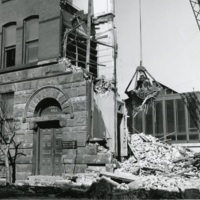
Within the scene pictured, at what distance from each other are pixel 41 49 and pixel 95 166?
656 cm

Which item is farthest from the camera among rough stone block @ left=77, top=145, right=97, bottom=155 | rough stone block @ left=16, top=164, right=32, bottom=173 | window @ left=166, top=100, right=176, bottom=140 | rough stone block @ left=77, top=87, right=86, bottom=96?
window @ left=166, top=100, right=176, bottom=140

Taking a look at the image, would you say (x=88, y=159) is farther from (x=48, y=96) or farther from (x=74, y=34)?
(x=74, y=34)

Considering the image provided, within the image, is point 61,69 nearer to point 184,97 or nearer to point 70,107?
point 70,107

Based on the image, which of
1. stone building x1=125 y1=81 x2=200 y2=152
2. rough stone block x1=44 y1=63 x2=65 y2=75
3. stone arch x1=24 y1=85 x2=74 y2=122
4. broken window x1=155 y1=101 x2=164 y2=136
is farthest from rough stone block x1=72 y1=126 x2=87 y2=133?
broken window x1=155 y1=101 x2=164 y2=136

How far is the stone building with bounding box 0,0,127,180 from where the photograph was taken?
16.2 metres

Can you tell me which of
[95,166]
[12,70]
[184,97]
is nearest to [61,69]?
[12,70]

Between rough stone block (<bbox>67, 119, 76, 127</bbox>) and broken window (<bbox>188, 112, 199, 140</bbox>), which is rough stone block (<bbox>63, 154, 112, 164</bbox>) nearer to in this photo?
rough stone block (<bbox>67, 119, 76, 127</bbox>)

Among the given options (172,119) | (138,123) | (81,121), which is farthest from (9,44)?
(172,119)

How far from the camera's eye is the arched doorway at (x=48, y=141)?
16875 mm

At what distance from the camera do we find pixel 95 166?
15.5 m

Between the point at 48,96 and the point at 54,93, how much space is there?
36cm

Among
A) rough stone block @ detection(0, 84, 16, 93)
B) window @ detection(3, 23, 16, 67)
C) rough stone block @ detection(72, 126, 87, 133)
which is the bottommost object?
rough stone block @ detection(72, 126, 87, 133)

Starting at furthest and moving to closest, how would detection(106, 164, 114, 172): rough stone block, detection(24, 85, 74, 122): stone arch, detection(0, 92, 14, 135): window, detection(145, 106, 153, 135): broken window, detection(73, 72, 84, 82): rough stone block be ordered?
detection(145, 106, 153, 135): broken window < detection(0, 92, 14, 135): window < detection(24, 85, 74, 122): stone arch < detection(73, 72, 84, 82): rough stone block < detection(106, 164, 114, 172): rough stone block

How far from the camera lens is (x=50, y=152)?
56.1ft
